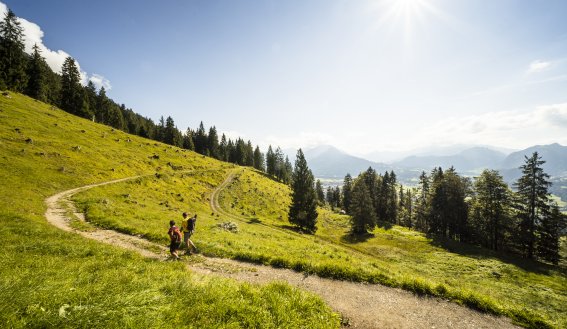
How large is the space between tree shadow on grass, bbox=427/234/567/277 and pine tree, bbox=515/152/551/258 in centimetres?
443

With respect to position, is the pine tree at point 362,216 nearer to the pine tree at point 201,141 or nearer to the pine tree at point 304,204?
the pine tree at point 304,204

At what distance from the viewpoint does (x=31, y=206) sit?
76.2 ft

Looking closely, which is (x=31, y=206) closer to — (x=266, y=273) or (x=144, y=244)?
(x=144, y=244)

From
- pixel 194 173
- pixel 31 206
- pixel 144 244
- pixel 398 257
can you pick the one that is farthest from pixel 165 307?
pixel 194 173

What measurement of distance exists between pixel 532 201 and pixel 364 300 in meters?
60.9

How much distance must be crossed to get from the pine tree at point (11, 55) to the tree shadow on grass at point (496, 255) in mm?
121312

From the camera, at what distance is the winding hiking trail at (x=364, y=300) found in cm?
1073

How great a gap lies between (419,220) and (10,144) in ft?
378

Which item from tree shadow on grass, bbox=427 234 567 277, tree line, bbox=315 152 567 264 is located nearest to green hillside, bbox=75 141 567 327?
tree shadow on grass, bbox=427 234 567 277

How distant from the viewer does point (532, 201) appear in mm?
49969

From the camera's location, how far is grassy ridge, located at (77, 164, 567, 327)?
14.0 m

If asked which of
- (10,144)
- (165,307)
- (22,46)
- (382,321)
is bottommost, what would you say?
(382,321)

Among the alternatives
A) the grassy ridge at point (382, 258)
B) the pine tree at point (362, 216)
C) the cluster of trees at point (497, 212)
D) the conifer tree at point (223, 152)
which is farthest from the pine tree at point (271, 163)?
the pine tree at point (362, 216)

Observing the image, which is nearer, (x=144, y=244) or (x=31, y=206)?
(x=144, y=244)
